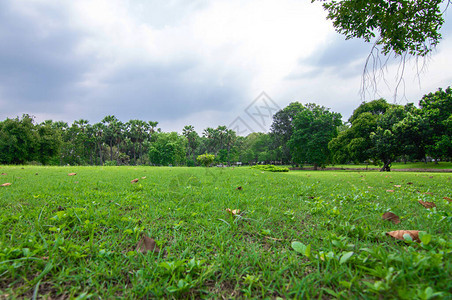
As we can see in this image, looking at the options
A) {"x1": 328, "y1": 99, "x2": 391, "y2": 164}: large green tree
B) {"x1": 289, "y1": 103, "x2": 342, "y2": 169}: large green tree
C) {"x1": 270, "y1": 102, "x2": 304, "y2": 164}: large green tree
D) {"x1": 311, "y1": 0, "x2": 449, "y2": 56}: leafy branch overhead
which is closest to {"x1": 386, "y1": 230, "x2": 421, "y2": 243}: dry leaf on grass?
{"x1": 311, "y1": 0, "x2": 449, "y2": 56}: leafy branch overhead

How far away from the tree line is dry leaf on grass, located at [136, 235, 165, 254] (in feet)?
20.8

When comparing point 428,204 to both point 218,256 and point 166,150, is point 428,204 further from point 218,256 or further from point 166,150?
point 166,150

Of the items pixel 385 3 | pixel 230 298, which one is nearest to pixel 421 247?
pixel 230 298

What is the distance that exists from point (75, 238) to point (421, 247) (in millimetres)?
2298

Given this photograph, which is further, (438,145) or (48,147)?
(48,147)

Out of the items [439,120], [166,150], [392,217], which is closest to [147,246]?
[392,217]

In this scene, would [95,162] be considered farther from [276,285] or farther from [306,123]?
[276,285]

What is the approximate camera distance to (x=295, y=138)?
27.2 metres

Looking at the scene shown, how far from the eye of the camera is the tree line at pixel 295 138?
1705 cm

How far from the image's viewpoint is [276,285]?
0.92 m

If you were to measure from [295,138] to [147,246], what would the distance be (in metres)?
28.3

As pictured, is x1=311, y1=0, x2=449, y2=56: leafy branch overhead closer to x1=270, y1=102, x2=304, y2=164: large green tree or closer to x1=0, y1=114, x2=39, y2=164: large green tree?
x1=270, y1=102, x2=304, y2=164: large green tree

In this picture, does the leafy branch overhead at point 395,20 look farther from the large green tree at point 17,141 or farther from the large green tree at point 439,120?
the large green tree at point 17,141

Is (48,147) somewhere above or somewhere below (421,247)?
above
